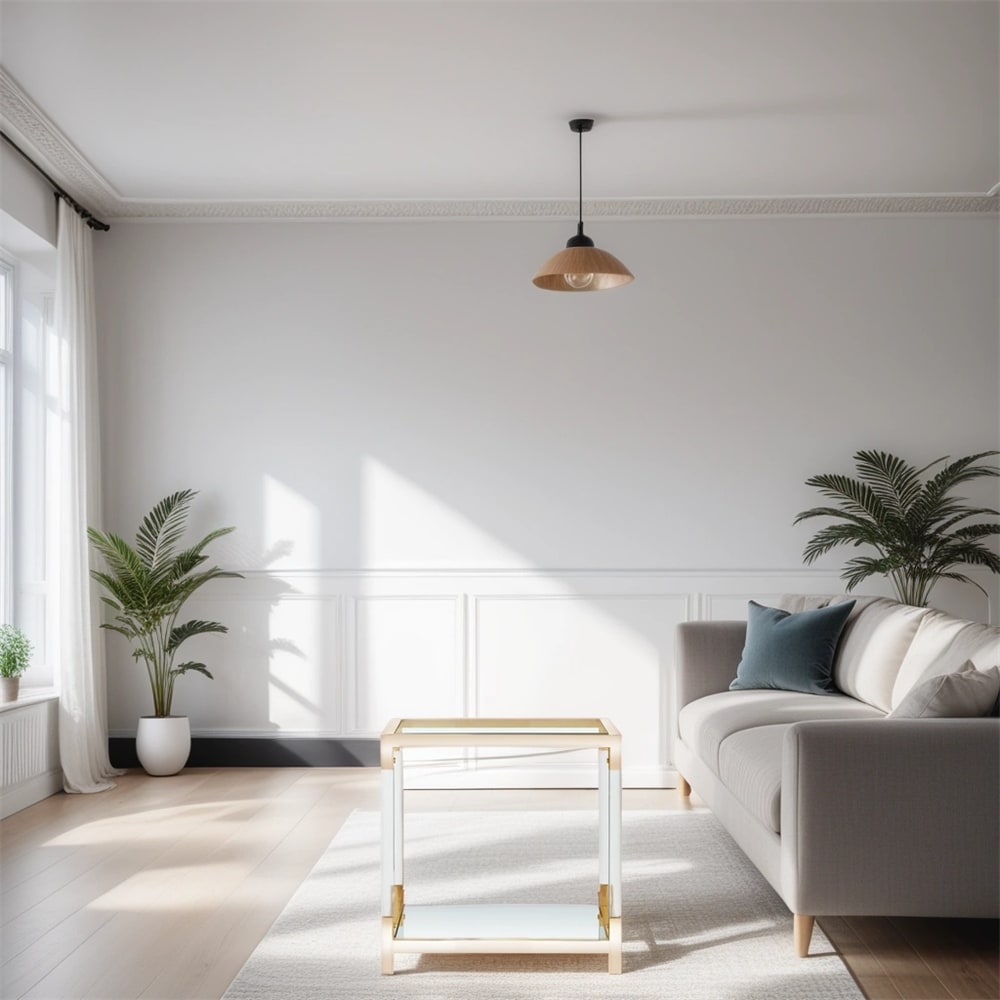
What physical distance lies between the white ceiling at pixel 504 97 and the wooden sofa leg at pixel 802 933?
2901 mm

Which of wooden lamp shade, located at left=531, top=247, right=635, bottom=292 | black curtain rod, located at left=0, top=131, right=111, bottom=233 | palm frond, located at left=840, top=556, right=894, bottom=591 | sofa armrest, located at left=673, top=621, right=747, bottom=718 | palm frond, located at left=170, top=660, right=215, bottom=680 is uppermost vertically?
black curtain rod, located at left=0, top=131, right=111, bottom=233

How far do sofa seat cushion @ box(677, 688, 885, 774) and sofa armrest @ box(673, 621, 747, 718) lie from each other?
159 millimetres

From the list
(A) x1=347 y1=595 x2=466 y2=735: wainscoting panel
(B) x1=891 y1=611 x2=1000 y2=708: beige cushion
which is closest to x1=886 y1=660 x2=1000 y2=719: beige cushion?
(B) x1=891 y1=611 x2=1000 y2=708: beige cushion

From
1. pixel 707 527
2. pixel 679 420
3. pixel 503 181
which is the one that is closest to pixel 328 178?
pixel 503 181

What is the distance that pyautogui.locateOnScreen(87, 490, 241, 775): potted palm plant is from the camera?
5.24m

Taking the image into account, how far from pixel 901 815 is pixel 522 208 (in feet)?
12.5

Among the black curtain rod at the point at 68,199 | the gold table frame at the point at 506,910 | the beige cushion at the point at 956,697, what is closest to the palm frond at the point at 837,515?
the beige cushion at the point at 956,697

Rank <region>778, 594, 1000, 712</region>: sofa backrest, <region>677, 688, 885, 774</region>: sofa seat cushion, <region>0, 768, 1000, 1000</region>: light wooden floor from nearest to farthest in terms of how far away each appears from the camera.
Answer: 1. <region>0, 768, 1000, 1000</region>: light wooden floor
2. <region>778, 594, 1000, 712</region>: sofa backrest
3. <region>677, 688, 885, 774</region>: sofa seat cushion

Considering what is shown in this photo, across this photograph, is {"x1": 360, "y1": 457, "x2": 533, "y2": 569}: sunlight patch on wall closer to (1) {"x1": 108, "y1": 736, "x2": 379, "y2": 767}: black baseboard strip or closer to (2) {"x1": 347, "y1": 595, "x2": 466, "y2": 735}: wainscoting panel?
(2) {"x1": 347, "y1": 595, "x2": 466, "y2": 735}: wainscoting panel

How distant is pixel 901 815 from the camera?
2.72 meters

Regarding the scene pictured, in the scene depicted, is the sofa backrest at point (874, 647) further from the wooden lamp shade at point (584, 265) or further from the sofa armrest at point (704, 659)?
the wooden lamp shade at point (584, 265)

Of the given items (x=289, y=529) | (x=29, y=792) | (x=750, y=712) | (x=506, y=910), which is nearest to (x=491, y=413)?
(x=289, y=529)

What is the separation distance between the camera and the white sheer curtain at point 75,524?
5.00m

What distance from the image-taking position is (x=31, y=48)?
3.78 meters
